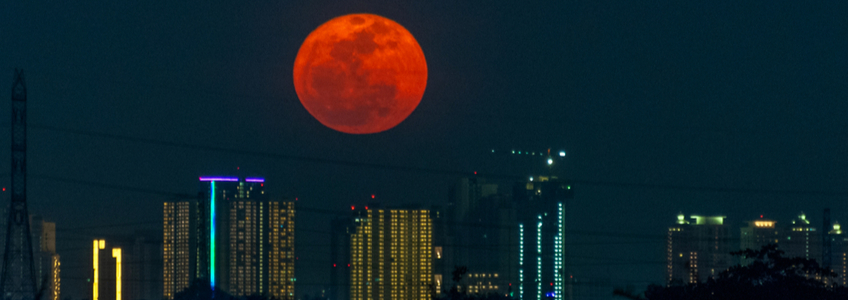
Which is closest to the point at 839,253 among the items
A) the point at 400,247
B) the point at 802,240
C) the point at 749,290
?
the point at 802,240

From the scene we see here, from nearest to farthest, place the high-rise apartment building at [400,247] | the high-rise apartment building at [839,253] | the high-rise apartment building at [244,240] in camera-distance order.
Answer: the high-rise apartment building at [244,240] → the high-rise apartment building at [839,253] → the high-rise apartment building at [400,247]

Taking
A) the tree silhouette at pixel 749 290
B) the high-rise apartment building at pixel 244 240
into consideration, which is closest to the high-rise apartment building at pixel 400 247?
the high-rise apartment building at pixel 244 240

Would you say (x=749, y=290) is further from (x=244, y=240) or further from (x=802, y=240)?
(x=802, y=240)

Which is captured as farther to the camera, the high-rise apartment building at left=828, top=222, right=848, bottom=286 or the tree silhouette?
the high-rise apartment building at left=828, top=222, right=848, bottom=286

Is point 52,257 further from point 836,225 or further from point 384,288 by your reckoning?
point 836,225

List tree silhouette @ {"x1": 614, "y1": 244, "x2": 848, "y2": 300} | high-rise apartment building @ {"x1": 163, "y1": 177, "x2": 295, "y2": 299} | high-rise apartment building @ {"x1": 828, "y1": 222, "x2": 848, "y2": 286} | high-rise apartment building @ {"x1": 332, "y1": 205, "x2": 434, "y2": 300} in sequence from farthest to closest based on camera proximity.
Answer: high-rise apartment building @ {"x1": 332, "y1": 205, "x2": 434, "y2": 300} < high-rise apartment building @ {"x1": 828, "y1": 222, "x2": 848, "y2": 286} < high-rise apartment building @ {"x1": 163, "y1": 177, "x2": 295, "y2": 299} < tree silhouette @ {"x1": 614, "y1": 244, "x2": 848, "y2": 300}

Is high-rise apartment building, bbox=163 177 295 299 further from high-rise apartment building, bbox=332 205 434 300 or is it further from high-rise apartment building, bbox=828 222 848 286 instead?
high-rise apartment building, bbox=828 222 848 286

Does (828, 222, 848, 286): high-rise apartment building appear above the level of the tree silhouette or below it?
below

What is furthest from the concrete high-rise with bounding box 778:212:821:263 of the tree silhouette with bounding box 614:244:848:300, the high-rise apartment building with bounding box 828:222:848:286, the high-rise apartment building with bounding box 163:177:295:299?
the tree silhouette with bounding box 614:244:848:300

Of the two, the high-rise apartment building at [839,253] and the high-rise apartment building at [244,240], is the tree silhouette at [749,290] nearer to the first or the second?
the high-rise apartment building at [244,240]

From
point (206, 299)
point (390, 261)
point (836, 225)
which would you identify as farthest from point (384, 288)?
point (206, 299)
